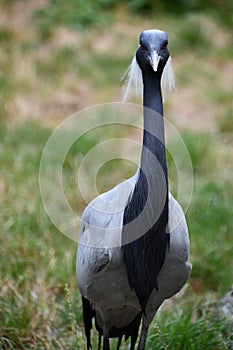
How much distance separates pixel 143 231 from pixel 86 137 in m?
3.34

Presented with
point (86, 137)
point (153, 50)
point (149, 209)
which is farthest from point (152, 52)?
point (86, 137)

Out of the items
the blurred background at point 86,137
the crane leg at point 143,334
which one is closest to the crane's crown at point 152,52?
the crane leg at point 143,334

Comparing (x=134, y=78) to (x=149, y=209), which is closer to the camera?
(x=149, y=209)

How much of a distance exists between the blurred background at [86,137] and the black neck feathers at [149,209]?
62cm

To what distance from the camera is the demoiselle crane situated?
272 cm

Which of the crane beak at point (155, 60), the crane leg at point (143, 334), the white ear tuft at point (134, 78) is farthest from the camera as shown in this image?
the crane leg at point (143, 334)

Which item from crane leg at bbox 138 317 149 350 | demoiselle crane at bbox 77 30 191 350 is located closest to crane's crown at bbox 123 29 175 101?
demoiselle crane at bbox 77 30 191 350

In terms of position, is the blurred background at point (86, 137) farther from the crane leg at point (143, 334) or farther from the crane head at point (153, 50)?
the crane head at point (153, 50)

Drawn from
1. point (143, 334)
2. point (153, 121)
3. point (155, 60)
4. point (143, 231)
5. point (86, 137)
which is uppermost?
point (86, 137)

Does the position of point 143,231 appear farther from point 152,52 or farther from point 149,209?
point 152,52

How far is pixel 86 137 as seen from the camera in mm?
6055

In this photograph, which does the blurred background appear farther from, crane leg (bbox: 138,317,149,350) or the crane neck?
the crane neck

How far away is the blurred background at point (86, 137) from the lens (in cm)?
357

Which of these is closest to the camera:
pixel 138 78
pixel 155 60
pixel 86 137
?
pixel 155 60
